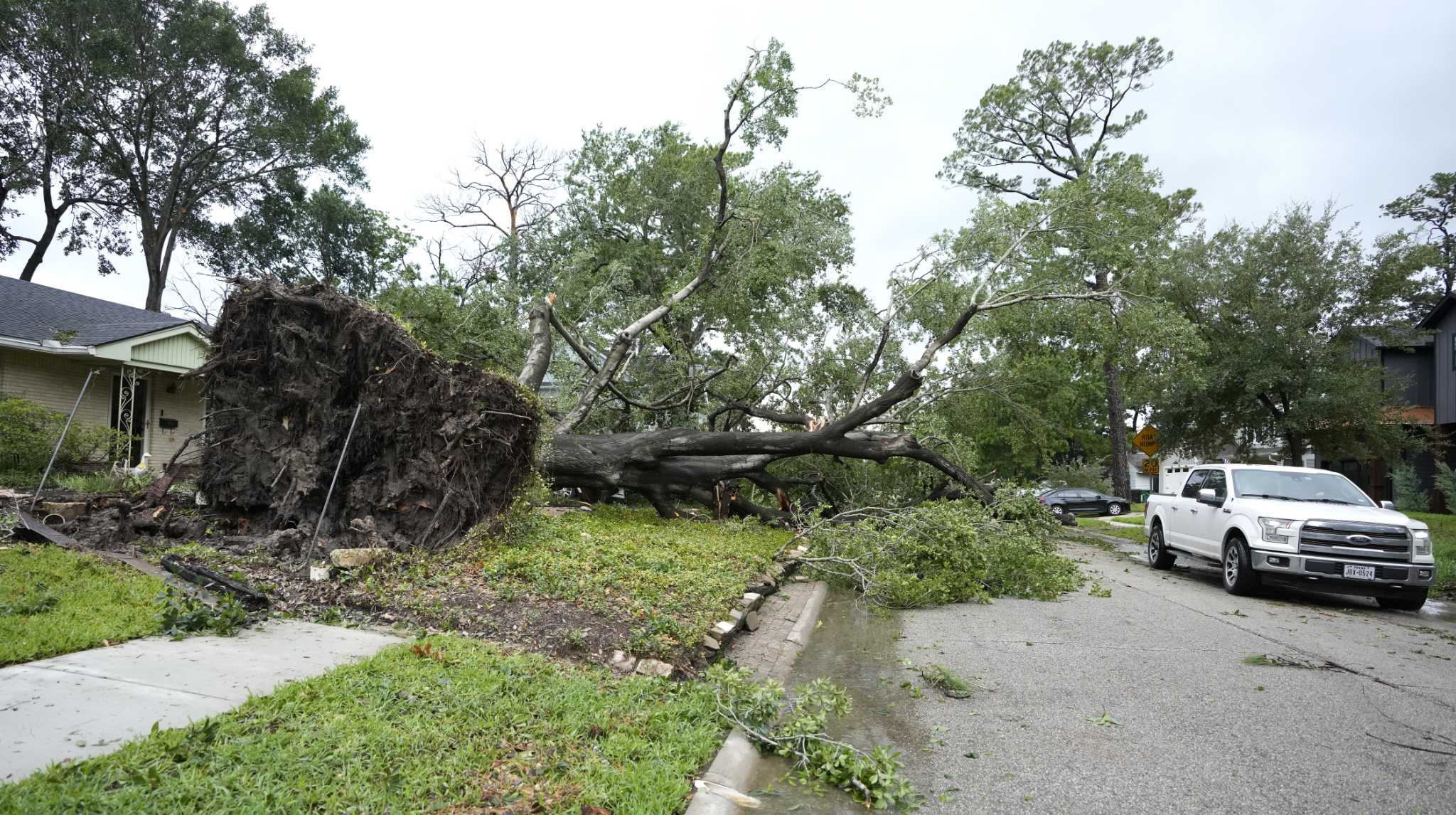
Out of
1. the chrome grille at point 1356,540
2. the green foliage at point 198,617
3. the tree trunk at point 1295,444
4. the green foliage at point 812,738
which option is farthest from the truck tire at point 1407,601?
the green foliage at point 198,617

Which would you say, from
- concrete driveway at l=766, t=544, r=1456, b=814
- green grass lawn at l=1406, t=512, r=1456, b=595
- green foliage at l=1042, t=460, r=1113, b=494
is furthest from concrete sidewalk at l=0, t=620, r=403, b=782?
green foliage at l=1042, t=460, r=1113, b=494

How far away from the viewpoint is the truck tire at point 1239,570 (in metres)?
9.00

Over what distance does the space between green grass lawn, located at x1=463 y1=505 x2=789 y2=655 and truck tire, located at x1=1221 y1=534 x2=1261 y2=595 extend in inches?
221

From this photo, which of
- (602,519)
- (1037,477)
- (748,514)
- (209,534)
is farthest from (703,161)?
(1037,477)

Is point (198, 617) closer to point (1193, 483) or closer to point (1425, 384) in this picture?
point (1193, 483)

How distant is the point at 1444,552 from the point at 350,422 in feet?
51.7

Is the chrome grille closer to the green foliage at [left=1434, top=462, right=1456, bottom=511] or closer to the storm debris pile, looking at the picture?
the storm debris pile

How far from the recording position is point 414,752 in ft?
10.6

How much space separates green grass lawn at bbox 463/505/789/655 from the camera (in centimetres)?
569

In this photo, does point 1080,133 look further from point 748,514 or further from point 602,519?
point 602,519

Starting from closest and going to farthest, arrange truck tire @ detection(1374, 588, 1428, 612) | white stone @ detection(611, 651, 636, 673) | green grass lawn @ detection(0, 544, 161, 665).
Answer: green grass lawn @ detection(0, 544, 161, 665), white stone @ detection(611, 651, 636, 673), truck tire @ detection(1374, 588, 1428, 612)

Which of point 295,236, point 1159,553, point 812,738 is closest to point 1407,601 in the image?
point 1159,553

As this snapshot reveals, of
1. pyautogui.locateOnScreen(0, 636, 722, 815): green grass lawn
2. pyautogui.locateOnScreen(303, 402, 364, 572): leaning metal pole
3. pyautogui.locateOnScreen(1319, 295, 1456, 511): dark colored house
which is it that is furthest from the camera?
pyautogui.locateOnScreen(1319, 295, 1456, 511): dark colored house

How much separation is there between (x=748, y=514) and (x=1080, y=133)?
19.7 metres
